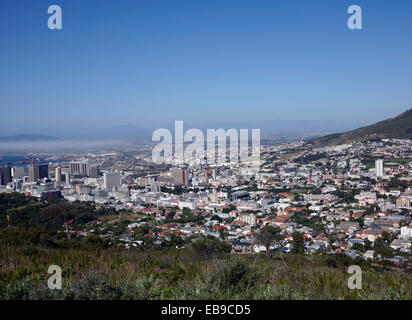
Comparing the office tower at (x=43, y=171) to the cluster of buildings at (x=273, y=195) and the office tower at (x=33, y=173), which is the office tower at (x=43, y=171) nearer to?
the cluster of buildings at (x=273, y=195)

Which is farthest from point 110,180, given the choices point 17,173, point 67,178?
point 17,173

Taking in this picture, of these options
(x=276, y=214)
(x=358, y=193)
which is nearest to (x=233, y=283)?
(x=276, y=214)

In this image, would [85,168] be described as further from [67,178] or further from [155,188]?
[155,188]

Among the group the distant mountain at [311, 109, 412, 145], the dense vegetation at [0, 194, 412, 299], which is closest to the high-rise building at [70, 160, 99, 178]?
Result: the dense vegetation at [0, 194, 412, 299]

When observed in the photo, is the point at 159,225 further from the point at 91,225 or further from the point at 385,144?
the point at 385,144

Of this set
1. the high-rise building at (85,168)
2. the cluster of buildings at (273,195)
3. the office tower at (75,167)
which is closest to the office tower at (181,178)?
the cluster of buildings at (273,195)

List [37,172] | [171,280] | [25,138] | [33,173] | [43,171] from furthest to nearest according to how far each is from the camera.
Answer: [25,138], [43,171], [37,172], [33,173], [171,280]
